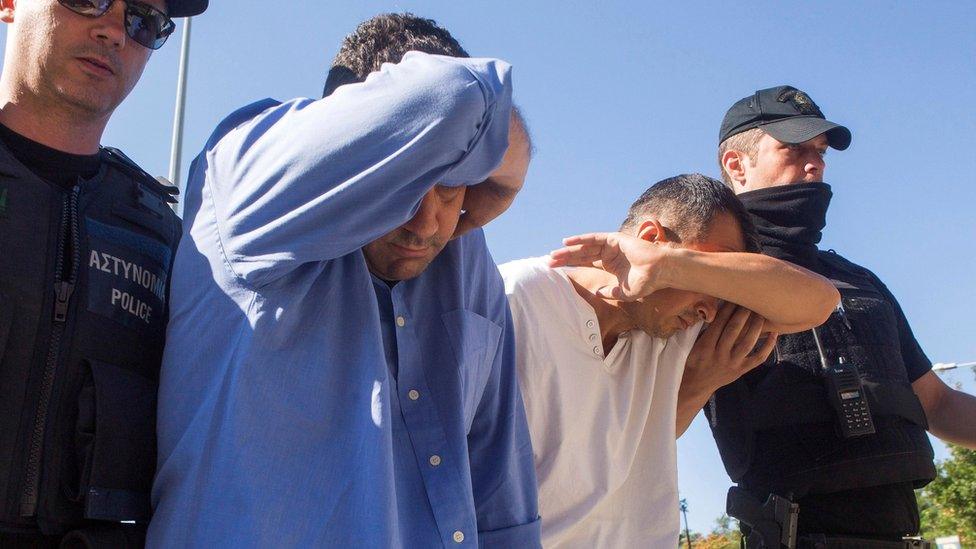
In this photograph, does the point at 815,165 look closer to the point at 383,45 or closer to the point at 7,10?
the point at 383,45

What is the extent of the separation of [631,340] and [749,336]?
47 centimetres

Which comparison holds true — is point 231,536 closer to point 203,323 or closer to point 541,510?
point 203,323

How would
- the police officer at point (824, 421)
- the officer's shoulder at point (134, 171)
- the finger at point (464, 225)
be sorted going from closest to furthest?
the finger at point (464, 225) < the officer's shoulder at point (134, 171) < the police officer at point (824, 421)

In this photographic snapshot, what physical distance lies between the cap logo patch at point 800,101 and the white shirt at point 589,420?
176cm

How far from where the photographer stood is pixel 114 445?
80.5 inches

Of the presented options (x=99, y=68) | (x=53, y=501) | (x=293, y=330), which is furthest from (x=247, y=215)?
→ (x=99, y=68)

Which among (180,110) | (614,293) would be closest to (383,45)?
(614,293)

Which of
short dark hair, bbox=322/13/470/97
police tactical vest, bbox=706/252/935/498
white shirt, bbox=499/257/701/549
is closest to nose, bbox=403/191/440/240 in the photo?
short dark hair, bbox=322/13/470/97

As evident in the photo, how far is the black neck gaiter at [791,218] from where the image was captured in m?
4.31

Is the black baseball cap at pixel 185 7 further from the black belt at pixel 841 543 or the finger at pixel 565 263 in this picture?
the black belt at pixel 841 543

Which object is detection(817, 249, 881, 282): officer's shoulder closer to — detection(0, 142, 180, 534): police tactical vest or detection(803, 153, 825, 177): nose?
detection(803, 153, 825, 177): nose

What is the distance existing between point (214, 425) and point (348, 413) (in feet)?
0.82

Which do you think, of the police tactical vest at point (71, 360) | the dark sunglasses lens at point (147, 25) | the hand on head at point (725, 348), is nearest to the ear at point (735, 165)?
the hand on head at point (725, 348)

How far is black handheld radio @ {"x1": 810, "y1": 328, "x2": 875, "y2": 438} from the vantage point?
12.6 ft
